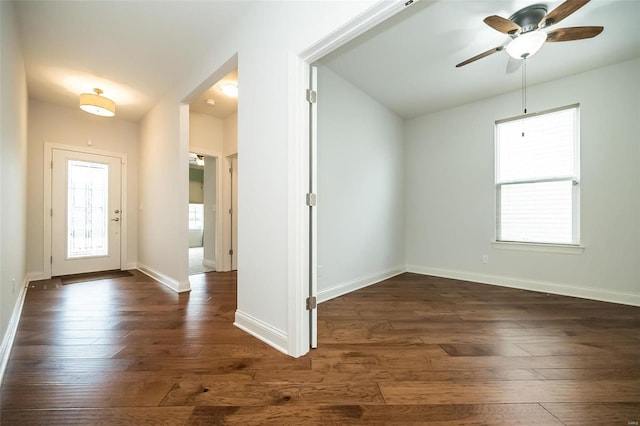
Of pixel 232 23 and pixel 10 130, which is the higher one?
pixel 232 23

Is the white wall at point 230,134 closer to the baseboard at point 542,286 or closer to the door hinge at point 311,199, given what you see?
the door hinge at point 311,199

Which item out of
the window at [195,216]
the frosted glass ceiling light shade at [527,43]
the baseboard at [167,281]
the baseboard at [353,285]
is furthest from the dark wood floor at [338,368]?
the window at [195,216]

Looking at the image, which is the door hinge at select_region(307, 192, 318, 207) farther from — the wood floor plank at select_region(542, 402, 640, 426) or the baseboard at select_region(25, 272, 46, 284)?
the baseboard at select_region(25, 272, 46, 284)

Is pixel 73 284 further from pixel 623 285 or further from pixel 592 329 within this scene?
pixel 623 285

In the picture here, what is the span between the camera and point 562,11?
190cm

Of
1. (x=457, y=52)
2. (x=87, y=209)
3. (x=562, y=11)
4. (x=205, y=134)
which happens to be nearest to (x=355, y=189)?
(x=457, y=52)

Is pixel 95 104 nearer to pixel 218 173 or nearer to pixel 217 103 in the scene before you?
pixel 217 103

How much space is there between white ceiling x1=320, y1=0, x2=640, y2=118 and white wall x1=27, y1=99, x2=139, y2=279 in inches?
162

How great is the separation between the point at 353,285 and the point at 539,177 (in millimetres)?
2904

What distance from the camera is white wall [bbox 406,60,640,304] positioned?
115 inches

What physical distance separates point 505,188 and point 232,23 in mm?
3999

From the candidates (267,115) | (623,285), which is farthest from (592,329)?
(267,115)

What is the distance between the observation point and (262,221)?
2057 millimetres

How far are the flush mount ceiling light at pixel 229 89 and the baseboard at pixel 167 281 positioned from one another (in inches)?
103
